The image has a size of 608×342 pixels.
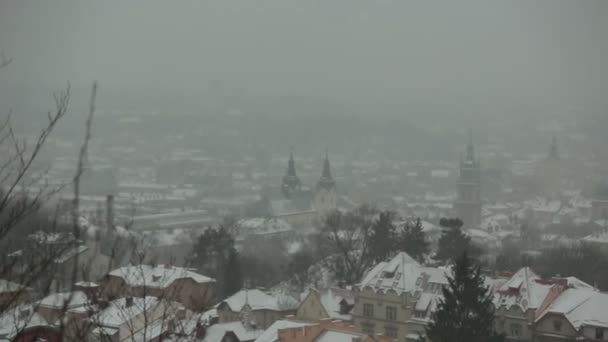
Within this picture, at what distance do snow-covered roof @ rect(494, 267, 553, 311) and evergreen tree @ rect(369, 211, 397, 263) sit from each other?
6.89 m

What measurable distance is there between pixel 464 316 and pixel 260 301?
6238 mm

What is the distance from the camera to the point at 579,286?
18000mm

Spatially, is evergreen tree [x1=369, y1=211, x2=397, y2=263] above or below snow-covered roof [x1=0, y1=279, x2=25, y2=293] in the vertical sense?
below

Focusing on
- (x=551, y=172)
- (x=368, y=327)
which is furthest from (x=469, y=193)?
(x=368, y=327)

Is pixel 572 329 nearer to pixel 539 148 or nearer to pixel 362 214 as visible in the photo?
pixel 362 214

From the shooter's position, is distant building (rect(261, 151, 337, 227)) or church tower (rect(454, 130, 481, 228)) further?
church tower (rect(454, 130, 481, 228))

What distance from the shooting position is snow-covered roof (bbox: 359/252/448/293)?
17.7m

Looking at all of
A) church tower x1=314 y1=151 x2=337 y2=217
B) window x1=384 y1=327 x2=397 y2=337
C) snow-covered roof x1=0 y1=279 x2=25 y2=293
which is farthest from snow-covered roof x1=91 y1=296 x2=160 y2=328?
church tower x1=314 y1=151 x2=337 y2=217

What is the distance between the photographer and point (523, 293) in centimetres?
1667

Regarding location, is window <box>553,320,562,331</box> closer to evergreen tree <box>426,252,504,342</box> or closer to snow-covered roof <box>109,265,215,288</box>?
evergreen tree <box>426,252,504,342</box>

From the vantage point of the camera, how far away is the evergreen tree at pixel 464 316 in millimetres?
13602

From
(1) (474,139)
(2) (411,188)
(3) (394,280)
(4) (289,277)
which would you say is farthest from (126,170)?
(3) (394,280)

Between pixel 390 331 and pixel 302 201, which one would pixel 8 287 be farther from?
pixel 302 201

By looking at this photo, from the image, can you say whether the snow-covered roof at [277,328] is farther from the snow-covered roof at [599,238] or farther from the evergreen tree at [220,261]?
the snow-covered roof at [599,238]
